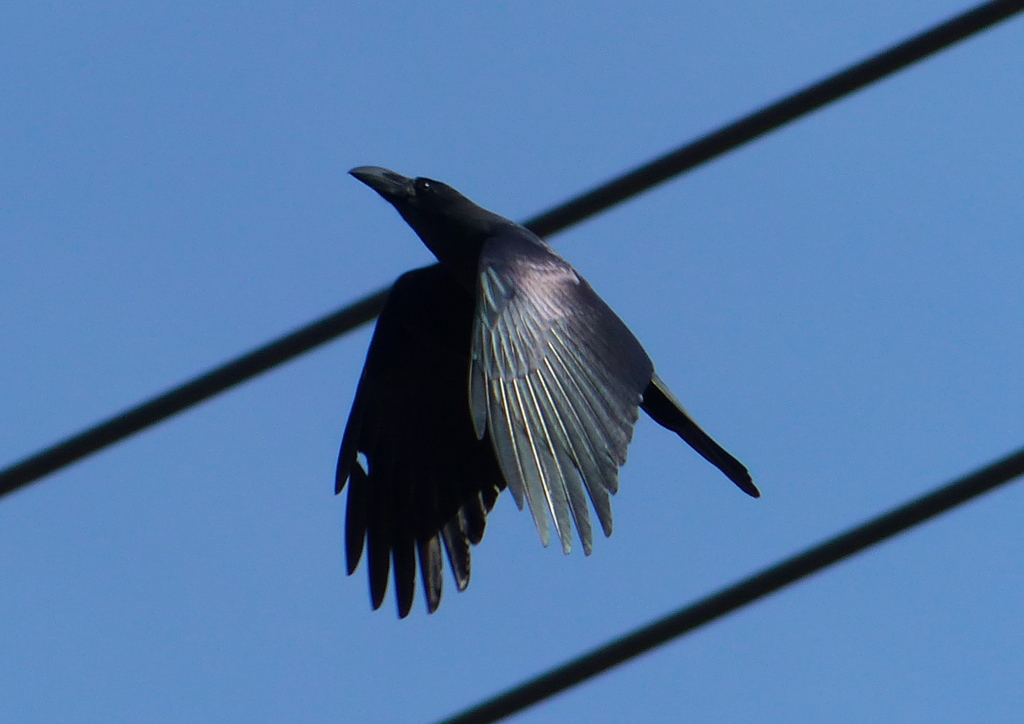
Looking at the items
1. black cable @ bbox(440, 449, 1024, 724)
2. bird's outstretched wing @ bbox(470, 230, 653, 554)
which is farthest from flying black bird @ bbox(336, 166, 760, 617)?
black cable @ bbox(440, 449, 1024, 724)

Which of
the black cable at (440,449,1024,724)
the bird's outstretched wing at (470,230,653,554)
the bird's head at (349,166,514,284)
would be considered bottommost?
the black cable at (440,449,1024,724)

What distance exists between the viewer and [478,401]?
162 inches

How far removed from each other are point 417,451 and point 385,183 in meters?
0.99

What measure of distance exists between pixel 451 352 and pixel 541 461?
6.29 feet

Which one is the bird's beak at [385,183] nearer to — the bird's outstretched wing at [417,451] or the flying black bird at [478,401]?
the flying black bird at [478,401]

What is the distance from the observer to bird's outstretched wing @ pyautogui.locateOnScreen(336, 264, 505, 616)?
214 inches

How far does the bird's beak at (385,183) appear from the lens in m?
5.73

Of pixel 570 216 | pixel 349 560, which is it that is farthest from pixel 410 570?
pixel 570 216

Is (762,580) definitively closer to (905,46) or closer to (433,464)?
(905,46)

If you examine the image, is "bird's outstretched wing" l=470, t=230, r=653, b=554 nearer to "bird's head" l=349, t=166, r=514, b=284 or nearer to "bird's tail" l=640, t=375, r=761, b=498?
"bird's tail" l=640, t=375, r=761, b=498

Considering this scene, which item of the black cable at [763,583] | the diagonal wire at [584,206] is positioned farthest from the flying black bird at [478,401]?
the diagonal wire at [584,206]

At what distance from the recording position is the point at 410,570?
536 centimetres

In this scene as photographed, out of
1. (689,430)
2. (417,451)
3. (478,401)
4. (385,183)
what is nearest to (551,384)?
(478,401)

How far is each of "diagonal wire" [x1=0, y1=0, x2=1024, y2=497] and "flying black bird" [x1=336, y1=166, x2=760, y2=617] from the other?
406 millimetres
